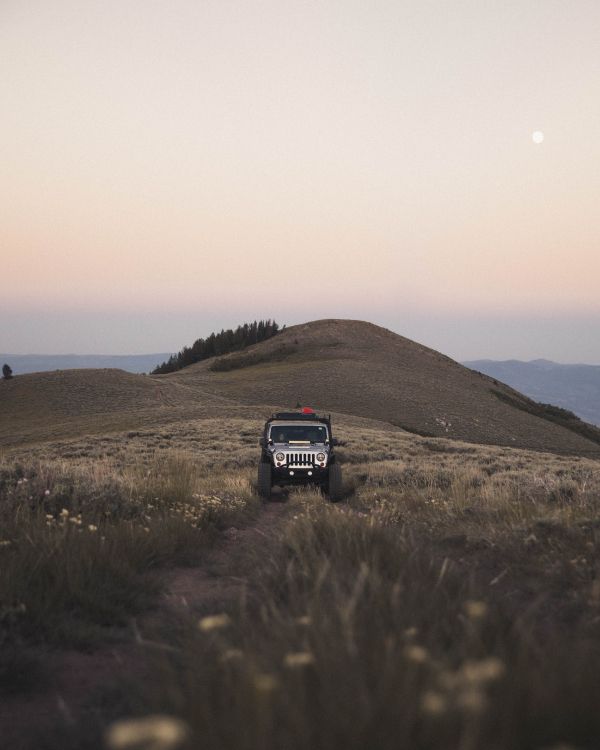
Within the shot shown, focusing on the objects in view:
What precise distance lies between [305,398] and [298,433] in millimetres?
44307

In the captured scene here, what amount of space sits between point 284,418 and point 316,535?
467 inches

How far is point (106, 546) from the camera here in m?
6.59

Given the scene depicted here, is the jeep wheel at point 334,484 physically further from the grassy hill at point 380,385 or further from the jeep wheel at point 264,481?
the grassy hill at point 380,385

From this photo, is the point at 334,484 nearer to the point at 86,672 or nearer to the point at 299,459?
the point at 299,459

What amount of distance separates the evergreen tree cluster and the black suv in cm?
8483

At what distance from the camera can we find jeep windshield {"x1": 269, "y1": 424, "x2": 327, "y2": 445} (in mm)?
16969

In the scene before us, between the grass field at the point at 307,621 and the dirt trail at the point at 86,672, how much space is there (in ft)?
0.09

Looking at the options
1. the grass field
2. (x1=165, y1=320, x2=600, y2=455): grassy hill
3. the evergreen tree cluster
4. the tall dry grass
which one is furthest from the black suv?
the evergreen tree cluster

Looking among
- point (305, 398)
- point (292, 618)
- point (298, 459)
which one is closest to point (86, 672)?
point (292, 618)

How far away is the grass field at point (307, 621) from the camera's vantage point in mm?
2297

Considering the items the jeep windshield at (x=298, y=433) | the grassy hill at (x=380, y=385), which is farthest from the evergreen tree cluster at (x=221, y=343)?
the jeep windshield at (x=298, y=433)

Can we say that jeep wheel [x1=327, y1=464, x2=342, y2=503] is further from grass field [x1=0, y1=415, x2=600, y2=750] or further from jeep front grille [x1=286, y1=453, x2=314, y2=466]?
grass field [x1=0, y1=415, x2=600, y2=750]

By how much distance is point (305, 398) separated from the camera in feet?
202

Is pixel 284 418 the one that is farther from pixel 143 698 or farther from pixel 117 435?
pixel 117 435
